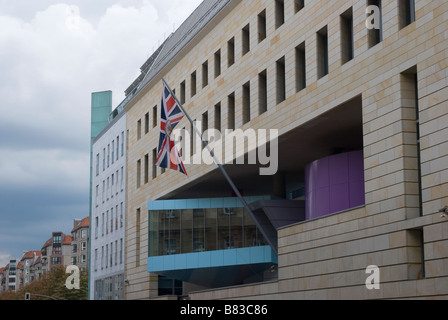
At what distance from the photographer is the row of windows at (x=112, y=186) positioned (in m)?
74.6

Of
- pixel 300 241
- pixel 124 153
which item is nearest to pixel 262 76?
pixel 300 241

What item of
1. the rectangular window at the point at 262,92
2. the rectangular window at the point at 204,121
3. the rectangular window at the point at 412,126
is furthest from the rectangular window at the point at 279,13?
the rectangular window at the point at 412,126

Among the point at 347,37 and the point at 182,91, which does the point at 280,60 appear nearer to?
the point at 347,37

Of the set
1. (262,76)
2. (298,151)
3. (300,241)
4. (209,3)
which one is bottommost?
(300,241)

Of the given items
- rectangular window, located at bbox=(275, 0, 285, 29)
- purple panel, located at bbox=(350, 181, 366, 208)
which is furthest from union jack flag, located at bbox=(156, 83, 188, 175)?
purple panel, located at bbox=(350, 181, 366, 208)

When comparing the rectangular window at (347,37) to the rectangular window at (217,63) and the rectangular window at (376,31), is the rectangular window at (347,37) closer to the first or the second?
the rectangular window at (376,31)

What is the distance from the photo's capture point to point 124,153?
73.1 metres

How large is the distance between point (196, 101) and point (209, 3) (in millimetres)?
7651

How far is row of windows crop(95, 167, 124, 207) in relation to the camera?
245ft

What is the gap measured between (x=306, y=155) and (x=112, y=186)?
35.1 meters
